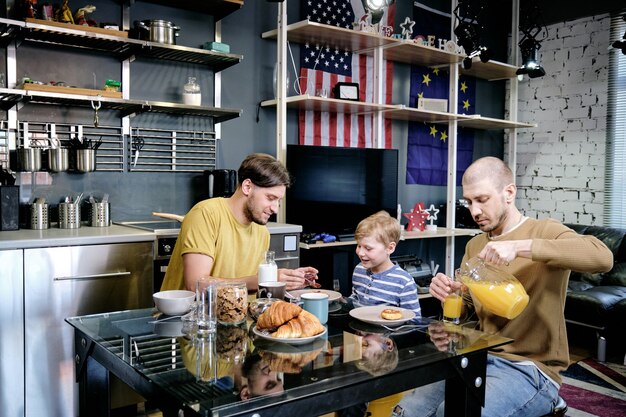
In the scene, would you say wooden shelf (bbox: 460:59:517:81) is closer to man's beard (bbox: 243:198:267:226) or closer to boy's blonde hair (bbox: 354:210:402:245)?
boy's blonde hair (bbox: 354:210:402:245)

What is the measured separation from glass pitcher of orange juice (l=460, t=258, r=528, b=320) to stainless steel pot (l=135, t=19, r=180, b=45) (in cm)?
259

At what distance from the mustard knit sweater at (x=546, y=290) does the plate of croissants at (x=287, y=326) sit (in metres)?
0.80

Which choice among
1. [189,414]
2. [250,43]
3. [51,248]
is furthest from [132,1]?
[189,414]

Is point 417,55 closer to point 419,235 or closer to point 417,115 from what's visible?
point 417,115

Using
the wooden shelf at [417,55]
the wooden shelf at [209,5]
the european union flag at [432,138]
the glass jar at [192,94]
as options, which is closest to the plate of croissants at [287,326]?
the glass jar at [192,94]

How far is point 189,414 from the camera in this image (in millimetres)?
1248

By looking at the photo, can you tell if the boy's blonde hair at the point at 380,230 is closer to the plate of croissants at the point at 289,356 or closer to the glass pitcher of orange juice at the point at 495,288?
the glass pitcher of orange juice at the point at 495,288

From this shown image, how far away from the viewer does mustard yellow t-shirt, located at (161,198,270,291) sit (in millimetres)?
2502

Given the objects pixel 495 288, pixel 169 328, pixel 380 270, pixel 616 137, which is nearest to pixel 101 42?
pixel 380 270

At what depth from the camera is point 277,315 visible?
170 cm

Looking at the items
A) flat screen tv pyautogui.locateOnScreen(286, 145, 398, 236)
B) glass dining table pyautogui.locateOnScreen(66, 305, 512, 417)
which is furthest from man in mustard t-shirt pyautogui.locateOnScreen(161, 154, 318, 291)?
flat screen tv pyautogui.locateOnScreen(286, 145, 398, 236)

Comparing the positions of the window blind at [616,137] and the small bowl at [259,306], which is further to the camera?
the window blind at [616,137]

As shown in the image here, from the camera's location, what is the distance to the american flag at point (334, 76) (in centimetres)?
484

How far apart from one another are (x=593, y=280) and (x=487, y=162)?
321 cm
